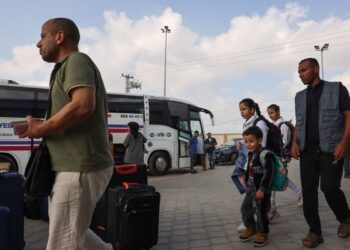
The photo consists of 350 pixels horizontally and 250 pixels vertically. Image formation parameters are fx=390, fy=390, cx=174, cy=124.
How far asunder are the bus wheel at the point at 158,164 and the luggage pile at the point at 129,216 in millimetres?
11987

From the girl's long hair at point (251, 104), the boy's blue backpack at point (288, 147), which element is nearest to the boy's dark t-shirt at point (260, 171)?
the girl's long hair at point (251, 104)

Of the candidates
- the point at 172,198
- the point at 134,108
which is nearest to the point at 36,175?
the point at 172,198

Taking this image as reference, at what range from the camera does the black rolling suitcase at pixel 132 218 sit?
378 centimetres

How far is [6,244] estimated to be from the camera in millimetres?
2916

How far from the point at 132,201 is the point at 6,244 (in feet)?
4.01

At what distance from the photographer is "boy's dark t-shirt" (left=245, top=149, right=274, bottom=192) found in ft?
14.0

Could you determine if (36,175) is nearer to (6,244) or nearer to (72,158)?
(72,158)

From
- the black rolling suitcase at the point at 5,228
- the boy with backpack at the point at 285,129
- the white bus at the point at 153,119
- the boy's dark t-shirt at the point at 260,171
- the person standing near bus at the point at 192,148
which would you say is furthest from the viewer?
the person standing near bus at the point at 192,148

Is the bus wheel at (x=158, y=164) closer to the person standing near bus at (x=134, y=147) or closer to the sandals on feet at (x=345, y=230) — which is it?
the person standing near bus at (x=134, y=147)

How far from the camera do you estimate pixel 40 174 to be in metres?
2.31

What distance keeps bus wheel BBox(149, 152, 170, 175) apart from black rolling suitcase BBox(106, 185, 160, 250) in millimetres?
12175

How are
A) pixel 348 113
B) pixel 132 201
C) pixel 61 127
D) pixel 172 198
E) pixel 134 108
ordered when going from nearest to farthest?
pixel 61 127 < pixel 132 201 < pixel 348 113 < pixel 172 198 < pixel 134 108

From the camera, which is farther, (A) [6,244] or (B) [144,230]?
(B) [144,230]

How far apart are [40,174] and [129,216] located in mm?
1609
